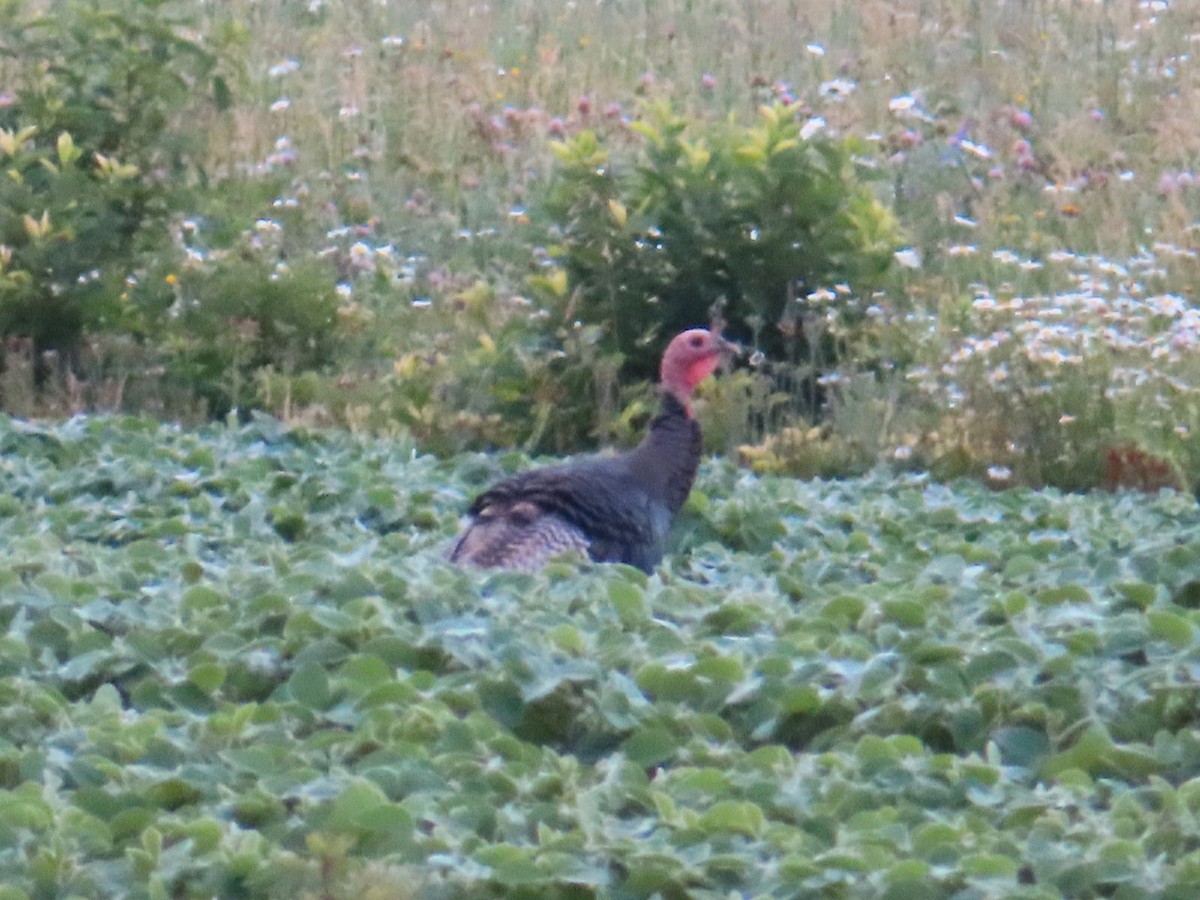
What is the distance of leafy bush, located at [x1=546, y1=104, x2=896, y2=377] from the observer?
9172 millimetres

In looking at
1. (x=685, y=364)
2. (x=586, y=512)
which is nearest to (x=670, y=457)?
(x=685, y=364)

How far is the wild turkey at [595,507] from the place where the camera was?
596 cm

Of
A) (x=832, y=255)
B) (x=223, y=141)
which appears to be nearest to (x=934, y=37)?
(x=223, y=141)

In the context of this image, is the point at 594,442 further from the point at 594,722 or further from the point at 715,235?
the point at 594,722

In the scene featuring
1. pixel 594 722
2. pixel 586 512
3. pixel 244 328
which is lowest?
pixel 244 328

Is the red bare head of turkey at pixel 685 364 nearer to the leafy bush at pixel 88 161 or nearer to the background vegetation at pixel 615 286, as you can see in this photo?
the background vegetation at pixel 615 286

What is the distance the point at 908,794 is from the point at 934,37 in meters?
13.2

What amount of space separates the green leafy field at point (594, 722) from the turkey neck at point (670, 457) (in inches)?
12.2

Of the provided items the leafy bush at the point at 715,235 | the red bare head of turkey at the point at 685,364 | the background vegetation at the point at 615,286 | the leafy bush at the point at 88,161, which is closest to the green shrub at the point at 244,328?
the background vegetation at the point at 615,286

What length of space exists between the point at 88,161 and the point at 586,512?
4.97 meters

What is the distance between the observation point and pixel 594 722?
400 centimetres

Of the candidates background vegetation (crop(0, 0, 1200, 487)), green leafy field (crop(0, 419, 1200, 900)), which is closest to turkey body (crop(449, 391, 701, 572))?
green leafy field (crop(0, 419, 1200, 900))

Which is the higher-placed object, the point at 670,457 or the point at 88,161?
the point at 88,161

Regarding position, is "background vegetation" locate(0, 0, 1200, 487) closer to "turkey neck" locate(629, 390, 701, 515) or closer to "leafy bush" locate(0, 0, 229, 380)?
"leafy bush" locate(0, 0, 229, 380)
